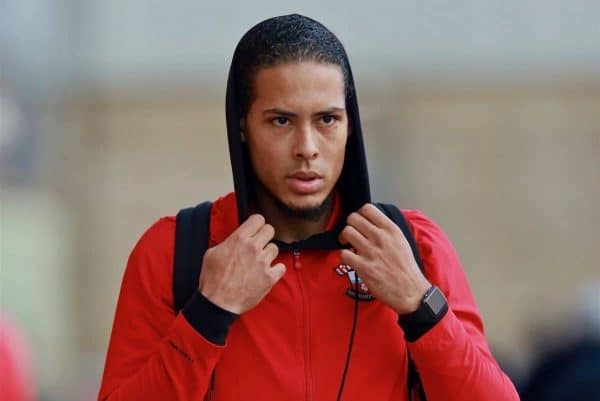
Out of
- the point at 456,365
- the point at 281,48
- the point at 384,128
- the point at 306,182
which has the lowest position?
the point at 384,128

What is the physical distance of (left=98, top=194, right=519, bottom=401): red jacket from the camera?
9.93ft

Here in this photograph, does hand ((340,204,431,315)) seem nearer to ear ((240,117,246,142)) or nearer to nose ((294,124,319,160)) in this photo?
nose ((294,124,319,160))

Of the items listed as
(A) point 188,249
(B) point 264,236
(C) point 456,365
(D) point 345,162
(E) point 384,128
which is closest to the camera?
(C) point 456,365

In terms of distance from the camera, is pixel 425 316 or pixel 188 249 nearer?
pixel 425 316

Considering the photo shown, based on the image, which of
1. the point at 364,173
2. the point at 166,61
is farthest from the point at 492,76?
the point at 364,173

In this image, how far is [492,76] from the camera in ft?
37.9

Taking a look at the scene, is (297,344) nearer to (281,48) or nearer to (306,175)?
(306,175)

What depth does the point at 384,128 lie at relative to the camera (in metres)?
11.4

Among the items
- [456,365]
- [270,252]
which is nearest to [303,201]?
[270,252]

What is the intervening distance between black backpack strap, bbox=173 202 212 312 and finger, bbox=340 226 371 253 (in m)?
0.33

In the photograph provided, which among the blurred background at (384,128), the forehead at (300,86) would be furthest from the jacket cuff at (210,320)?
the blurred background at (384,128)

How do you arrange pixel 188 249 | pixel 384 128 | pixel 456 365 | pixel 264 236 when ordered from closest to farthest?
pixel 456 365 < pixel 264 236 < pixel 188 249 < pixel 384 128

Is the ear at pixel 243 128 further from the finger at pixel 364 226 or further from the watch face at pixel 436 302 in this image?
the watch face at pixel 436 302

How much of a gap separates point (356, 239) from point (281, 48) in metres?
0.46
